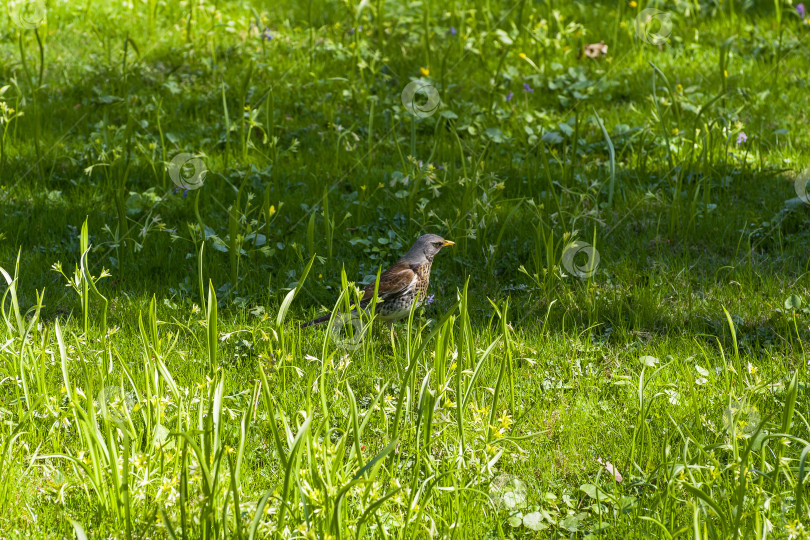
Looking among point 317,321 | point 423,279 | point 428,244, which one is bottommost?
point 317,321

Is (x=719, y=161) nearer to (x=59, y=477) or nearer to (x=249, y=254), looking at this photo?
(x=249, y=254)

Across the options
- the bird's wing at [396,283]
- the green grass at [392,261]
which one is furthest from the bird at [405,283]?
the green grass at [392,261]

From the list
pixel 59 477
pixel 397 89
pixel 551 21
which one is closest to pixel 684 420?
pixel 59 477

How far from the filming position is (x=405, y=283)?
15.3 feet

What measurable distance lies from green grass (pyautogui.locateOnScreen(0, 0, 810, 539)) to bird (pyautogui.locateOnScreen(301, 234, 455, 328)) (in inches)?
5.3

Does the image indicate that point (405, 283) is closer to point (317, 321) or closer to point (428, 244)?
point (428, 244)

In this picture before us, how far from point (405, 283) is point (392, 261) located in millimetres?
762

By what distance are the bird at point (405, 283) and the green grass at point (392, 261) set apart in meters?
0.14

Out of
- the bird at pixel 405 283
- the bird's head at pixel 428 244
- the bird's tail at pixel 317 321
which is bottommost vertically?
the bird's tail at pixel 317 321

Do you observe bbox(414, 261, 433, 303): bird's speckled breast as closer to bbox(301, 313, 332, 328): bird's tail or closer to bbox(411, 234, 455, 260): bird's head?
bbox(411, 234, 455, 260): bird's head

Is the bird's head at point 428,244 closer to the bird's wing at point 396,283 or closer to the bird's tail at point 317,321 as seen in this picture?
the bird's wing at point 396,283

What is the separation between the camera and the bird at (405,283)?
4.63 meters

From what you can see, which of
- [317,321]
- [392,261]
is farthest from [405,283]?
[392,261]

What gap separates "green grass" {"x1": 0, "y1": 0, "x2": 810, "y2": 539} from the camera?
3.03 m
